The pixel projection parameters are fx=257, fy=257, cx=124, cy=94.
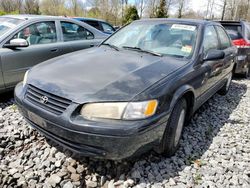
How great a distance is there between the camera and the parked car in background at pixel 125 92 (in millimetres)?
2193

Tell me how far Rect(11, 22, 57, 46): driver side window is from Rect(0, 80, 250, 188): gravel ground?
1471mm

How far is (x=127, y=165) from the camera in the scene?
265 cm

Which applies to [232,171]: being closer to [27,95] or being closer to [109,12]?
[27,95]

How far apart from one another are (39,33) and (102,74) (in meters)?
2.48

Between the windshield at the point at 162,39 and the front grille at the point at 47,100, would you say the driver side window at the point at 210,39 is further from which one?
the front grille at the point at 47,100

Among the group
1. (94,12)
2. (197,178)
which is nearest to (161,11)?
(94,12)

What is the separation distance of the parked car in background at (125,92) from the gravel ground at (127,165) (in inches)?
9.8

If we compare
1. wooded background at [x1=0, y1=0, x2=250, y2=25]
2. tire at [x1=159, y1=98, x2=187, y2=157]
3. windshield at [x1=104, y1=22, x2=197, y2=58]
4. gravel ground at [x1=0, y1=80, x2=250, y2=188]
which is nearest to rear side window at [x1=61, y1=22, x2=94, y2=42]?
windshield at [x1=104, y1=22, x2=197, y2=58]

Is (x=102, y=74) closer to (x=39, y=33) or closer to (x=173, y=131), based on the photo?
(x=173, y=131)

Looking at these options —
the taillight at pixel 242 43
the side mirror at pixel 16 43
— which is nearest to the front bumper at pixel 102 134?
the side mirror at pixel 16 43

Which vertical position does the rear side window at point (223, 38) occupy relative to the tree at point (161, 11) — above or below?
below

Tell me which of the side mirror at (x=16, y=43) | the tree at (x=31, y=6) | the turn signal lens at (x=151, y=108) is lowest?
the turn signal lens at (x=151, y=108)

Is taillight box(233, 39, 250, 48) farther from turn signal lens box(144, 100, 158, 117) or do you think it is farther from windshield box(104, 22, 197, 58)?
turn signal lens box(144, 100, 158, 117)

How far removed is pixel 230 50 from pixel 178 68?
258 centimetres
